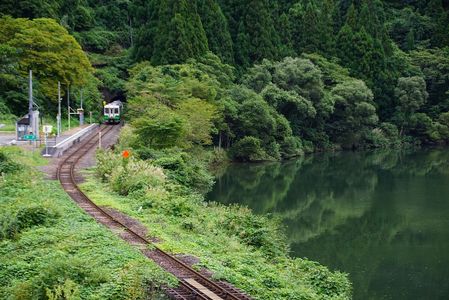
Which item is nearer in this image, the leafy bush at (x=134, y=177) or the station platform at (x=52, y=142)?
the leafy bush at (x=134, y=177)

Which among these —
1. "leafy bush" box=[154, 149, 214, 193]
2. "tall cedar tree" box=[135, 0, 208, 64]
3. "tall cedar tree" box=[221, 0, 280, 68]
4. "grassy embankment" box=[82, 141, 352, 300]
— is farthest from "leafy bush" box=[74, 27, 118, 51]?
"grassy embankment" box=[82, 141, 352, 300]

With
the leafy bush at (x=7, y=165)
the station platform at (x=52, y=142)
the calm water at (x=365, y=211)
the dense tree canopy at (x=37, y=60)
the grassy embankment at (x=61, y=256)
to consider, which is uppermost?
the dense tree canopy at (x=37, y=60)

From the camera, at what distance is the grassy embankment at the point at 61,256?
13.4m

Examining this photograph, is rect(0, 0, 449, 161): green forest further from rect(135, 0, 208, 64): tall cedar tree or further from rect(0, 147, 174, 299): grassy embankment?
rect(0, 147, 174, 299): grassy embankment

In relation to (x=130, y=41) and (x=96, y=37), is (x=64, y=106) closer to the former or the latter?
(x=96, y=37)

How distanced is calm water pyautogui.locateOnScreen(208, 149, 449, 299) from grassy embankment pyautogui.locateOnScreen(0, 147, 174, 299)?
960 centimetres

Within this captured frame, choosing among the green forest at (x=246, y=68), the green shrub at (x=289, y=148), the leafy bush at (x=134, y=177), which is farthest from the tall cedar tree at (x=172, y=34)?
the leafy bush at (x=134, y=177)

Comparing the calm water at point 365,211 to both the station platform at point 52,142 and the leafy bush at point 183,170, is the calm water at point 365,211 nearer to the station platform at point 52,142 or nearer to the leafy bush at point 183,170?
the leafy bush at point 183,170

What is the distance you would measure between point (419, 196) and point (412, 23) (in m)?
51.1

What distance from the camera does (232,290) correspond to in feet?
48.6

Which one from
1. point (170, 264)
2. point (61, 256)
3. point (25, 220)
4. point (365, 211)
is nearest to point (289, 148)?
point (365, 211)

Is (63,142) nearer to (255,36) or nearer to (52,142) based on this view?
(52,142)

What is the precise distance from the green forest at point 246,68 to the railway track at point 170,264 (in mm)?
13555

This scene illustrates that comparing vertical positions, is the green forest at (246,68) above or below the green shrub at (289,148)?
above
